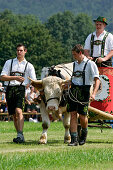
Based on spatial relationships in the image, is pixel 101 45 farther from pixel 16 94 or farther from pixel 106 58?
pixel 16 94

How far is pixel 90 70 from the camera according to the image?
33.3ft

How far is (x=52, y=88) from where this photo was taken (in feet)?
34.2

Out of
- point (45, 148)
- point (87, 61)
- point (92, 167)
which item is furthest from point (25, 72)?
point (92, 167)

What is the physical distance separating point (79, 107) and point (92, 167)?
3240mm

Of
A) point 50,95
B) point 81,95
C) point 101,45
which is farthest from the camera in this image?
point 101,45

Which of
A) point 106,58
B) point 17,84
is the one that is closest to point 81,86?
point 106,58

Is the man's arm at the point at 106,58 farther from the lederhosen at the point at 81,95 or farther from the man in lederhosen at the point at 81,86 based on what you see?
the lederhosen at the point at 81,95

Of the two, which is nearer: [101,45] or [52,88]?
[52,88]

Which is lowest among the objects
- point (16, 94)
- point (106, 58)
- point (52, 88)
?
point (16, 94)

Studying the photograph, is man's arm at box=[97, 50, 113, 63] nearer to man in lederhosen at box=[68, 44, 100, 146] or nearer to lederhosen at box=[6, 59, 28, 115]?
man in lederhosen at box=[68, 44, 100, 146]

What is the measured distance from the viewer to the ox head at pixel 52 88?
405 inches

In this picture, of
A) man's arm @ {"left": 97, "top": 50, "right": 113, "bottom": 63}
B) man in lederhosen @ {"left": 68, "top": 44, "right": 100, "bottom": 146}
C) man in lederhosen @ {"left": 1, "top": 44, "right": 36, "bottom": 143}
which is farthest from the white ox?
man's arm @ {"left": 97, "top": 50, "right": 113, "bottom": 63}

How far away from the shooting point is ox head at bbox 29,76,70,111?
10.3 metres

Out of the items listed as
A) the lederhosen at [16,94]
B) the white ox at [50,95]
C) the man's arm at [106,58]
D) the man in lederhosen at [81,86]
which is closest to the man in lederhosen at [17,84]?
the lederhosen at [16,94]
